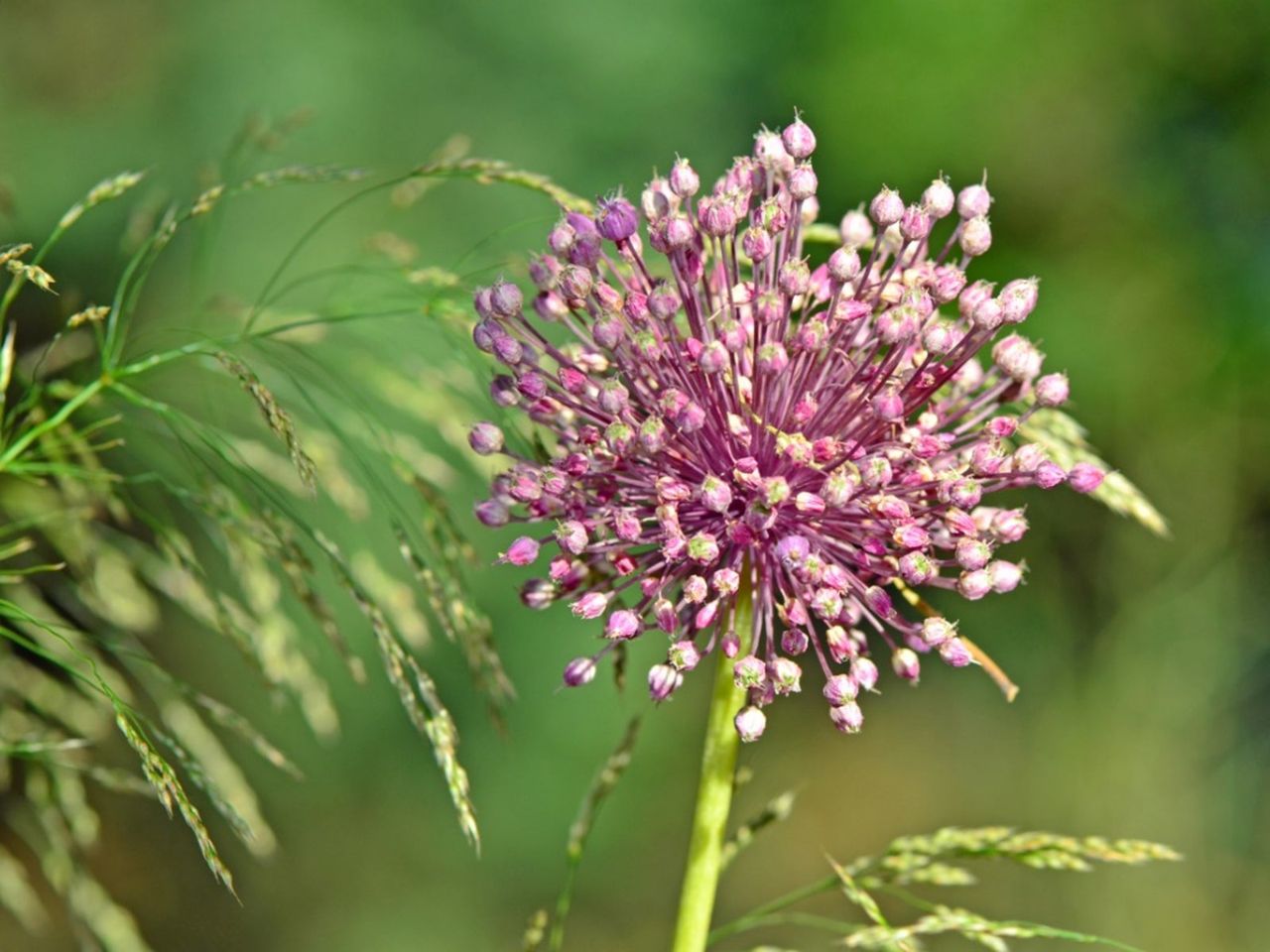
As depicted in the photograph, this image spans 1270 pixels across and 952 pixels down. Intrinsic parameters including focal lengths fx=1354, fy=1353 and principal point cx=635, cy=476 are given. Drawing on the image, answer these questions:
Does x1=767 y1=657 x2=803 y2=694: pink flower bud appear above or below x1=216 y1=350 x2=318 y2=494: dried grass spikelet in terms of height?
below

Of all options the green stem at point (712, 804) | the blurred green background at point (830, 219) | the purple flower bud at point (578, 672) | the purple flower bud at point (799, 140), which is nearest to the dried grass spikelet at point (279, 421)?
the purple flower bud at point (578, 672)

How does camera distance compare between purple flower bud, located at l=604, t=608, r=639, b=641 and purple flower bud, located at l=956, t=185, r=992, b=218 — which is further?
purple flower bud, located at l=956, t=185, r=992, b=218

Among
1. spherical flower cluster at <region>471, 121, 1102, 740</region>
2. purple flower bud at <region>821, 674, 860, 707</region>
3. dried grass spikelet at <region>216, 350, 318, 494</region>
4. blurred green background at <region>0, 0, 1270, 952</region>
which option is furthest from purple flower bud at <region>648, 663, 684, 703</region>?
blurred green background at <region>0, 0, 1270, 952</region>

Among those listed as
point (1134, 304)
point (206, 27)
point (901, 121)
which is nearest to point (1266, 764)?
point (1134, 304)

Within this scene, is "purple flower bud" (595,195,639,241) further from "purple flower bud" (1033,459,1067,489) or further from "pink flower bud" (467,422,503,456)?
"purple flower bud" (1033,459,1067,489)

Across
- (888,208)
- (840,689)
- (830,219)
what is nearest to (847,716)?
(840,689)

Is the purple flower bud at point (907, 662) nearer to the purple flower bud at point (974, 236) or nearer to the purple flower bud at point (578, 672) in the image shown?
the purple flower bud at point (578, 672)
